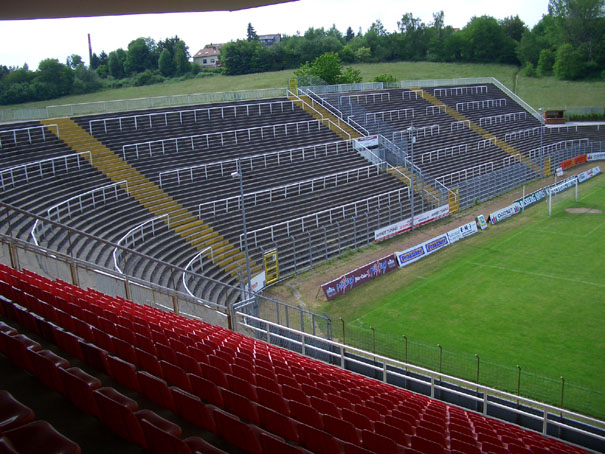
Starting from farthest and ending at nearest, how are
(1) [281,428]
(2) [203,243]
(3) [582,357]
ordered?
(2) [203,243]
(3) [582,357]
(1) [281,428]

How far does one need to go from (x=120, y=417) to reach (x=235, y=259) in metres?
20.9

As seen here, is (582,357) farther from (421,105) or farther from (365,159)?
(421,105)

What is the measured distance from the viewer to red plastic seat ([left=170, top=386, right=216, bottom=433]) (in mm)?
6352

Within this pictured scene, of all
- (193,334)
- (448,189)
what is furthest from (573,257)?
(193,334)

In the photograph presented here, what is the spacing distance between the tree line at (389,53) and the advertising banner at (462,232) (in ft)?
122

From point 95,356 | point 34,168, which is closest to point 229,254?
point 34,168

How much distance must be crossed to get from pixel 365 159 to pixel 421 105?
53.5 feet

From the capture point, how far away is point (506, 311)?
21.9 meters

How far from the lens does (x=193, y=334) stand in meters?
12.4

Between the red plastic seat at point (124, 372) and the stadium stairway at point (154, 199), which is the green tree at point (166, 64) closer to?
the stadium stairway at point (154, 199)

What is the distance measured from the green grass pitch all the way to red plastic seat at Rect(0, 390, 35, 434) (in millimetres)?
13829

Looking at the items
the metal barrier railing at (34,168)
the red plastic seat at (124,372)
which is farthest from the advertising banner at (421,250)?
the red plastic seat at (124,372)

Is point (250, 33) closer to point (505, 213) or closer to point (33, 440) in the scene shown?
point (505, 213)

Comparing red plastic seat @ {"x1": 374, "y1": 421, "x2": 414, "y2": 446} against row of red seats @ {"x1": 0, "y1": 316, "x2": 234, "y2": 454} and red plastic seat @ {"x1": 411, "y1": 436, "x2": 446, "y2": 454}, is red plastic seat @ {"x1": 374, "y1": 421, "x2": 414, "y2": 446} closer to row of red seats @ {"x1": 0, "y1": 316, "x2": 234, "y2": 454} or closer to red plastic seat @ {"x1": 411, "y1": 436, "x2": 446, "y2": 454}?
red plastic seat @ {"x1": 411, "y1": 436, "x2": 446, "y2": 454}
